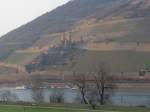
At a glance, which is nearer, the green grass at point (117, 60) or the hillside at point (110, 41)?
the green grass at point (117, 60)

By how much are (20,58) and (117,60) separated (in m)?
39.4

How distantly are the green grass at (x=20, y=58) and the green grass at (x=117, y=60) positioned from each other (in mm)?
20128

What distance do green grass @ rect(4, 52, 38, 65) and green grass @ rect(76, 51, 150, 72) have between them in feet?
66.0

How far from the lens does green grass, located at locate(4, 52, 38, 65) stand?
169 m

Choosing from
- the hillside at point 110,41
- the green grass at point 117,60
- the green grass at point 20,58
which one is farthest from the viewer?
the green grass at point 20,58

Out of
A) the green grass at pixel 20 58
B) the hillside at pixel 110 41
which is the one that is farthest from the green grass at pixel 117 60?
the green grass at pixel 20 58

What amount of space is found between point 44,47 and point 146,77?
171ft

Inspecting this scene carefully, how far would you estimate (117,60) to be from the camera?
147250mm

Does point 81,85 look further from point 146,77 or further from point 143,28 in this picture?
point 143,28

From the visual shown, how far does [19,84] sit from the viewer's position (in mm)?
143875

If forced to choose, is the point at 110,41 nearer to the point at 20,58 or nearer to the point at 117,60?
the point at 117,60

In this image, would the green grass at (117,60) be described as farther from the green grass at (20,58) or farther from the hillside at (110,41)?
the green grass at (20,58)

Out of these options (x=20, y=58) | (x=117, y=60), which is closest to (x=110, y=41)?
(x=117, y=60)

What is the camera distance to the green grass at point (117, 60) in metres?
141
